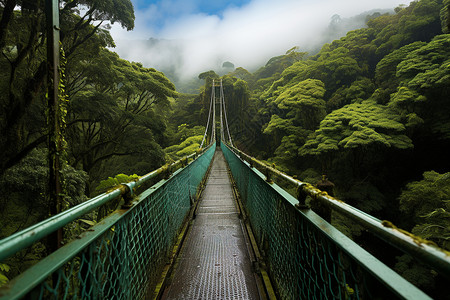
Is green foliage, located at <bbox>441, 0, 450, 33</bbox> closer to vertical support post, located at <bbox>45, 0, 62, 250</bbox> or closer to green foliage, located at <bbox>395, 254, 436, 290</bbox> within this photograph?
green foliage, located at <bbox>395, 254, 436, 290</bbox>

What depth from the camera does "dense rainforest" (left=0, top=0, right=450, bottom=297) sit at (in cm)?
401

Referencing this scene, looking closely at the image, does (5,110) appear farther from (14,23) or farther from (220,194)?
(220,194)

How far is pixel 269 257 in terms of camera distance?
5.02ft

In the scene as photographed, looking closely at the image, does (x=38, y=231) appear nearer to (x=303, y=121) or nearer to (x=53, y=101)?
(x=53, y=101)

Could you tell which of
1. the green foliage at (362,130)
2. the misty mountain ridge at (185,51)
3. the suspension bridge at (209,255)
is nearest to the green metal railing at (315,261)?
the suspension bridge at (209,255)

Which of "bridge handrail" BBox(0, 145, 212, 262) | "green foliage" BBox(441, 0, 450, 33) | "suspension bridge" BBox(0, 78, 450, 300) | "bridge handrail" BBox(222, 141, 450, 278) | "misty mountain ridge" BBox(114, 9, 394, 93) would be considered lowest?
"suspension bridge" BBox(0, 78, 450, 300)

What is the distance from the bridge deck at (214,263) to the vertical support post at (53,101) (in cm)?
98

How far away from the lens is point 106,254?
0.80 m

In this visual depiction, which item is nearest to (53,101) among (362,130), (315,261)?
(315,261)

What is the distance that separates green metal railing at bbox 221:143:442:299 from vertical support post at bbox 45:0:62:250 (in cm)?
144

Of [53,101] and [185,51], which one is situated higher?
Result: [185,51]

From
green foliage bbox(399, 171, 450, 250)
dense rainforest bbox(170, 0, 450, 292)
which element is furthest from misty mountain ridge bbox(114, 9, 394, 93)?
green foliage bbox(399, 171, 450, 250)

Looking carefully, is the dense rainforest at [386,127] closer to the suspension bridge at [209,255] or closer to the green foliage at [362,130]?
the green foliage at [362,130]

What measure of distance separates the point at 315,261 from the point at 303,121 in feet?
39.0
